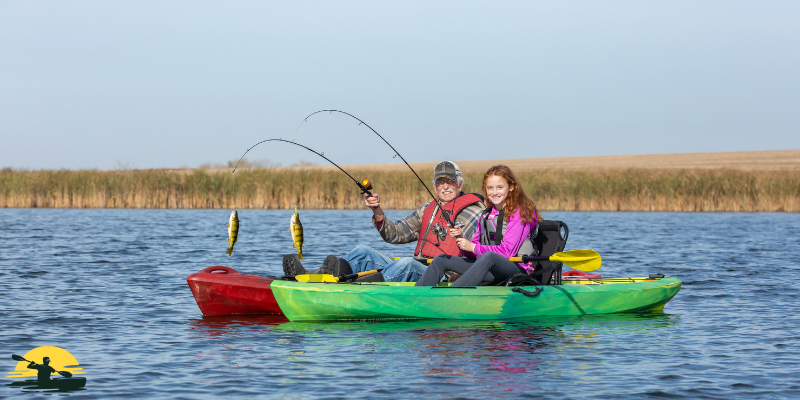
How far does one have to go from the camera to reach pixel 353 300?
7.31m

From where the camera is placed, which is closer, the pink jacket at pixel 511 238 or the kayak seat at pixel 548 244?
the pink jacket at pixel 511 238

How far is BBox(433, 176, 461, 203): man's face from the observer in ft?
24.8

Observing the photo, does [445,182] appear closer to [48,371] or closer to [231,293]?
[231,293]

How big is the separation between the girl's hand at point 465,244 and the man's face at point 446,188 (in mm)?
759

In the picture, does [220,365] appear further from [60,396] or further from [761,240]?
[761,240]

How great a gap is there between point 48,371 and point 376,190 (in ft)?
67.7

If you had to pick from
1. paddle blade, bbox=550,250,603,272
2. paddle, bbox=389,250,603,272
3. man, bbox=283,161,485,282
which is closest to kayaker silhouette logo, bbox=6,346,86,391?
man, bbox=283,161,485,282

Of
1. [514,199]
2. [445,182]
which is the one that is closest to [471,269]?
[514,199]

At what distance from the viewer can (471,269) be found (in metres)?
7.23

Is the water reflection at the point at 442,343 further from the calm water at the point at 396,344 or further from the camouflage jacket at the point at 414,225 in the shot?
the camouflage jacket at the point at 414,225

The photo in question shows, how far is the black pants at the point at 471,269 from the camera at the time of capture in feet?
23.4

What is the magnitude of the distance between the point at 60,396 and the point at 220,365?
110 cm

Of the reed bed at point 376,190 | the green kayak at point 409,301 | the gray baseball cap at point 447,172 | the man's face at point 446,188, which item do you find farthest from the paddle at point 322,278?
the reed bed at point 376,190

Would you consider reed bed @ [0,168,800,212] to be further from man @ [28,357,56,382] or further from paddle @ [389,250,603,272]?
man @ [28,357,56,382]
